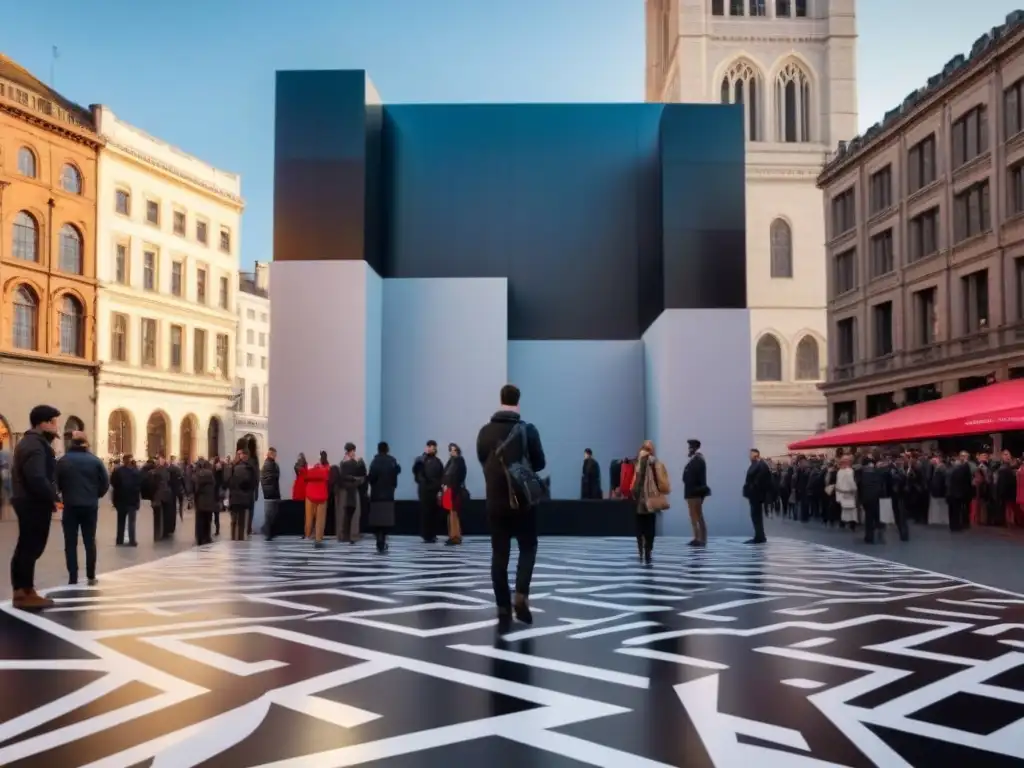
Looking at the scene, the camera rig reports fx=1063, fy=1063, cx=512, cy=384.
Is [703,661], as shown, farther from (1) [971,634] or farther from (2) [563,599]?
(2) [563,599]

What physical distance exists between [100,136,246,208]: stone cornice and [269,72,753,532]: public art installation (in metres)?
26.2

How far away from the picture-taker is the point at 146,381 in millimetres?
46125

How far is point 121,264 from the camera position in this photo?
1797 inches

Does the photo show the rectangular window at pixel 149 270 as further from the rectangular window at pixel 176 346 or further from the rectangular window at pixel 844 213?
the rectangular window at pixel 844 213

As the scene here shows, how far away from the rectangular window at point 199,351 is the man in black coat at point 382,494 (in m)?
36.9

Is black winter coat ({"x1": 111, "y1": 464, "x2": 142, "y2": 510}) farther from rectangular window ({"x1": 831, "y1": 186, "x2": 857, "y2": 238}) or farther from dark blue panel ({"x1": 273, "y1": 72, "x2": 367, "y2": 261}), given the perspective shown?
rectangular window ({"x1": 831, "y1": 186, "x2": 857, "y2": 238})

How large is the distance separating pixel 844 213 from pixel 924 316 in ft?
28.8

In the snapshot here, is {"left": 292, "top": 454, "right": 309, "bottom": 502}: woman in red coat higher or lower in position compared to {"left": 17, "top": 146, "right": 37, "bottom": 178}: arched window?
lower

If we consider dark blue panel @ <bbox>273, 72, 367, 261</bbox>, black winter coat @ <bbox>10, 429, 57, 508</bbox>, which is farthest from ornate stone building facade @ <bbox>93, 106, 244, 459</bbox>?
black winter coat @ <bbox>10, 429, 57, 508</bbox>

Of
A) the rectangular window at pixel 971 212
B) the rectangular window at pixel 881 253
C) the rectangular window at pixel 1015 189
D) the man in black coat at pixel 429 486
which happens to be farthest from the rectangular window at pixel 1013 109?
the man in black coat at pixel 429 486

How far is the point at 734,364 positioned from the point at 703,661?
13.3 metres

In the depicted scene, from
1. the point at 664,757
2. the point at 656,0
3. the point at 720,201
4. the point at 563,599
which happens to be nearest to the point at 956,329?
the point at 720,201

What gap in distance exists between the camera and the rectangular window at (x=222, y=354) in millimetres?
52375

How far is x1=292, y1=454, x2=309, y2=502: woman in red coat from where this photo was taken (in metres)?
18.3
